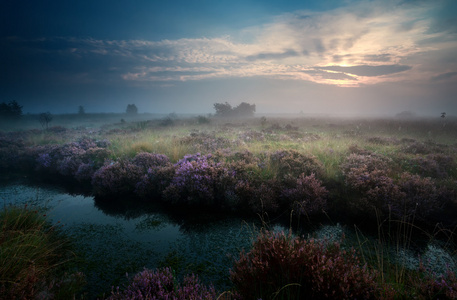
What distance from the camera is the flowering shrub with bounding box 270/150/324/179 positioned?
8047 millimetres

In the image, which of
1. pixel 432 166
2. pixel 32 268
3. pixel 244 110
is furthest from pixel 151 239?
pixel 244 110

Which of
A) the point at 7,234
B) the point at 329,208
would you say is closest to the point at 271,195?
the point at 329,208

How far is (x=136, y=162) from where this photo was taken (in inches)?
379

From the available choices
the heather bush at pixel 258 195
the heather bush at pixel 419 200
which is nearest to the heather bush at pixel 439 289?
the heather bush at pixel 419 200

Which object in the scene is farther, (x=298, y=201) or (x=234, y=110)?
(x=234, y=110)

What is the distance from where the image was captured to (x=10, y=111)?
39000mm

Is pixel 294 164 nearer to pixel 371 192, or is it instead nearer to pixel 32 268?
pixel 371 192

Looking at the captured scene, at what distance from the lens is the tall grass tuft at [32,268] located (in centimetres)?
299

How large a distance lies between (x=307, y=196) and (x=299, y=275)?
3.88 metres

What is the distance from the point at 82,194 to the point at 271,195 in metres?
7.62

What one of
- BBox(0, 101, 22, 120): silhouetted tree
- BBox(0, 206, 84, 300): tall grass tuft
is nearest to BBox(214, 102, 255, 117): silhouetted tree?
BBox(0, 101, 22, 120): silhouetted tree

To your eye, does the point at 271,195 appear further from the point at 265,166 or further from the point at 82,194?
the point at 82,194

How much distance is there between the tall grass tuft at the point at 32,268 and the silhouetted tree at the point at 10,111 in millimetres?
50843

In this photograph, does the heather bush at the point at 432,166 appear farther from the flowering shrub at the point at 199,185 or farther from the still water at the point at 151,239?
the flowering shrub at the point at 199,185
